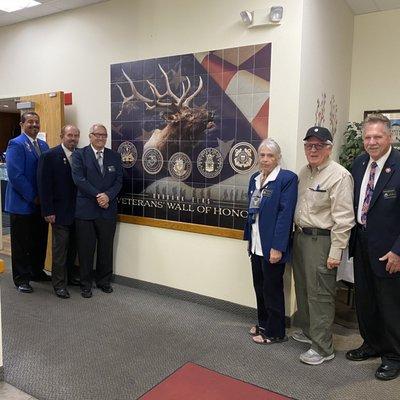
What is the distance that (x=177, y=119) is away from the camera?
3.38m

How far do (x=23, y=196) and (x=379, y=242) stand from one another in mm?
2970

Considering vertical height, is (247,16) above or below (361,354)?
above

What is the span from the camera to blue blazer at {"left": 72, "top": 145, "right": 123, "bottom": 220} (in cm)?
341

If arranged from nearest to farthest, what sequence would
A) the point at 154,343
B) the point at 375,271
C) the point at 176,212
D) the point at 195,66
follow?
1. the point at 375,271
2. the point at 154,343
3. the point at 195,66
4. the point at 176,212

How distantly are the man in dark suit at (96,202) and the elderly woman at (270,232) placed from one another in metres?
1.41

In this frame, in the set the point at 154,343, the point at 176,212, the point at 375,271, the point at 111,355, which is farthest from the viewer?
the point at 176,212

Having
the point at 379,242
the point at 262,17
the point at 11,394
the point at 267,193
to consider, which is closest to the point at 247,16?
the point at 262,17

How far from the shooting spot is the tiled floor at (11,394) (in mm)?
2083

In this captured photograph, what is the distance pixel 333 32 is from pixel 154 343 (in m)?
2.92

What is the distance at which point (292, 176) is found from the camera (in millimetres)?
2551

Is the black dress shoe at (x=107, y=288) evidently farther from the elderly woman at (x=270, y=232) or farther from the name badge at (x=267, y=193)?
the name badge at (x=267, y=193)

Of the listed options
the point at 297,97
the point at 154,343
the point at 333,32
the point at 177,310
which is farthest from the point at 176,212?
the point at 333,32

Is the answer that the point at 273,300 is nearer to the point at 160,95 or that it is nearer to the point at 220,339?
the point at 220,339

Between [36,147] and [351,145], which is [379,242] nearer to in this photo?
[351,145]
